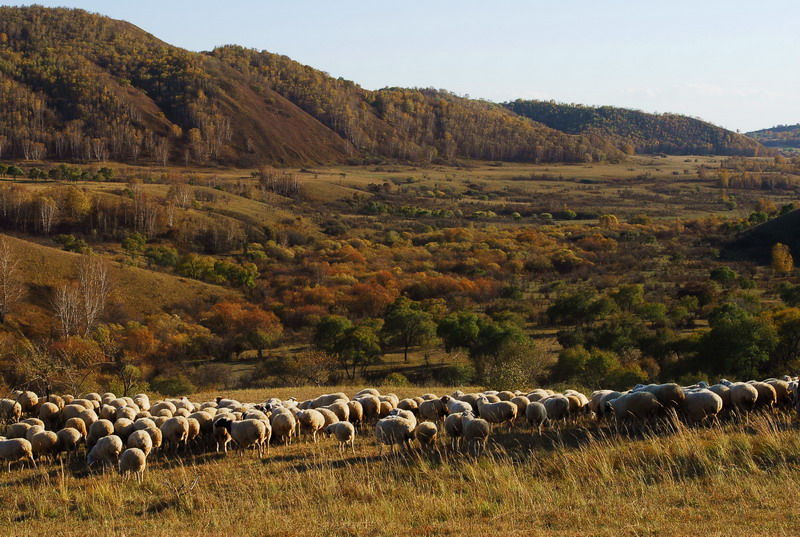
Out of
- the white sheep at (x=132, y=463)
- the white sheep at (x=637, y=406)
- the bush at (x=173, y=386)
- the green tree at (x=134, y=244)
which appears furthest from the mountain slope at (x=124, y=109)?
the white sheep at (x=637, y=406)

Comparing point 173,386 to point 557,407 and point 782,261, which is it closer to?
point 557,407

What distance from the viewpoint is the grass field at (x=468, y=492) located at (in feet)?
27.5

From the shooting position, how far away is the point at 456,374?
36750 millimetres

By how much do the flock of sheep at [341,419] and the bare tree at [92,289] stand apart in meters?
35.5

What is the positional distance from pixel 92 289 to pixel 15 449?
4319cm

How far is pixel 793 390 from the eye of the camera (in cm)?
1365

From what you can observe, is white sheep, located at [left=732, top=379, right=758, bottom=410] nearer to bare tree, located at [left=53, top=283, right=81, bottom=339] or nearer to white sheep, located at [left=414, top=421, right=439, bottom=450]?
white sheep, located at [left=414, top=421, right=439, bottom=450]

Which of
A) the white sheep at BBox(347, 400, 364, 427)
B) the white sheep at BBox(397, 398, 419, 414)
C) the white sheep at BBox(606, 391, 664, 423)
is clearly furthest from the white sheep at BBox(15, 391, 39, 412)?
the white sheep at BBox(606, 391, 664, 423)

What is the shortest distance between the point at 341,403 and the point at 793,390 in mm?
9731

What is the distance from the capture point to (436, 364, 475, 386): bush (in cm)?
3556

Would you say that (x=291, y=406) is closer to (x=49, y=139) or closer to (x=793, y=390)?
(x=793, y=390)

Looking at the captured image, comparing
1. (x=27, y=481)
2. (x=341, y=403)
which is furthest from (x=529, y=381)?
(x=27, y=481)

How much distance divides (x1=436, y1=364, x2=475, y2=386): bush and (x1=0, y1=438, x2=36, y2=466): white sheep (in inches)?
955

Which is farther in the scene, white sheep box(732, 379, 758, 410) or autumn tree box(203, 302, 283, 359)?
autumn tree box(203, 302, 283, 359)
